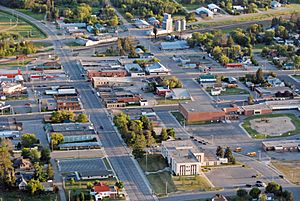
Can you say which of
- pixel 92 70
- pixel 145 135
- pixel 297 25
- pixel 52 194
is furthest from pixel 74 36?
pixel 52 194

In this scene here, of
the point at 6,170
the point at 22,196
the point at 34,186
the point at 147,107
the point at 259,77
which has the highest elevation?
the point at 6,170

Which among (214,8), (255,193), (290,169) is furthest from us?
(214,8)

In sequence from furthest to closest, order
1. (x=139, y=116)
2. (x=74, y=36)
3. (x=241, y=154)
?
1. (x=74, y=36)
2. (x=139, y=116)
3. (x=241, y=154)

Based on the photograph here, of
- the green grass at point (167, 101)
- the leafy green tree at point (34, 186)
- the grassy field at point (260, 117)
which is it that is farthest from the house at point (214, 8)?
the leafy green tree at point (34, 186)

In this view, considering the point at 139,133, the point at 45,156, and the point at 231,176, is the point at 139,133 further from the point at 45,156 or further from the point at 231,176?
the point at 231,176

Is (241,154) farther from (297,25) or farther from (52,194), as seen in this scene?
(297,25)

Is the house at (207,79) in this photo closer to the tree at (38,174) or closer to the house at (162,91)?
the house at (162,91)

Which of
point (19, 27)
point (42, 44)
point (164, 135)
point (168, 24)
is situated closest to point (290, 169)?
point (164, 135)
